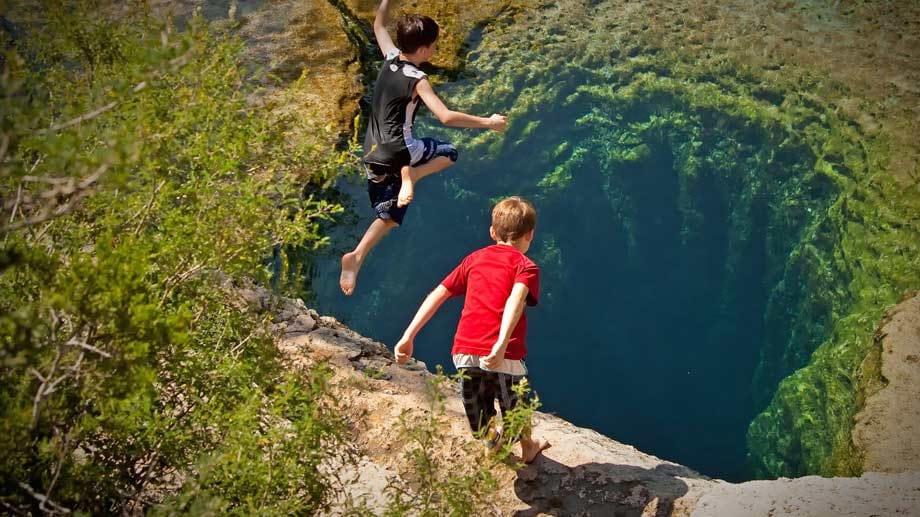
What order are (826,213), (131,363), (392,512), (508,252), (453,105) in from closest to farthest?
(131,363) < (392,512) < (508,252) < (826,213) < (453,105)

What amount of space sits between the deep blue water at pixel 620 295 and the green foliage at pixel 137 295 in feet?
10.6

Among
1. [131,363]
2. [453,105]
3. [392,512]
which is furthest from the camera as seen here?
[453,105]

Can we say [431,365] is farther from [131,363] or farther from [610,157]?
[131,363]

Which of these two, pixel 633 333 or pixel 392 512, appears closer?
pixel 392 512

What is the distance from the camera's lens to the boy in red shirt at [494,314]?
3.31m

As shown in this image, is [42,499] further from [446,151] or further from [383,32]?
[383,32]

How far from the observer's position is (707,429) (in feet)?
21.9

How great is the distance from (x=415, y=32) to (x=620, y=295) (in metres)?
3.53

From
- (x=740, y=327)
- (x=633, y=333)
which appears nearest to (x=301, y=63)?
(x=633, y=333)

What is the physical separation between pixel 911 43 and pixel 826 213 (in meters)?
1.71

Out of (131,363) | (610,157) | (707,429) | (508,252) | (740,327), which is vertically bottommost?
(707,429)

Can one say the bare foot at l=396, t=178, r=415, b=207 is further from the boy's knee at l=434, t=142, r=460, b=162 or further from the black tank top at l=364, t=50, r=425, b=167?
the boy's knee at l=434, t=142, r=460, b=162

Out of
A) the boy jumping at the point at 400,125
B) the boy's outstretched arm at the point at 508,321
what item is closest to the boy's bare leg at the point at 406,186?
the boy jumping at the point at 400,125

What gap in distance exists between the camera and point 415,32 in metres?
3.96
